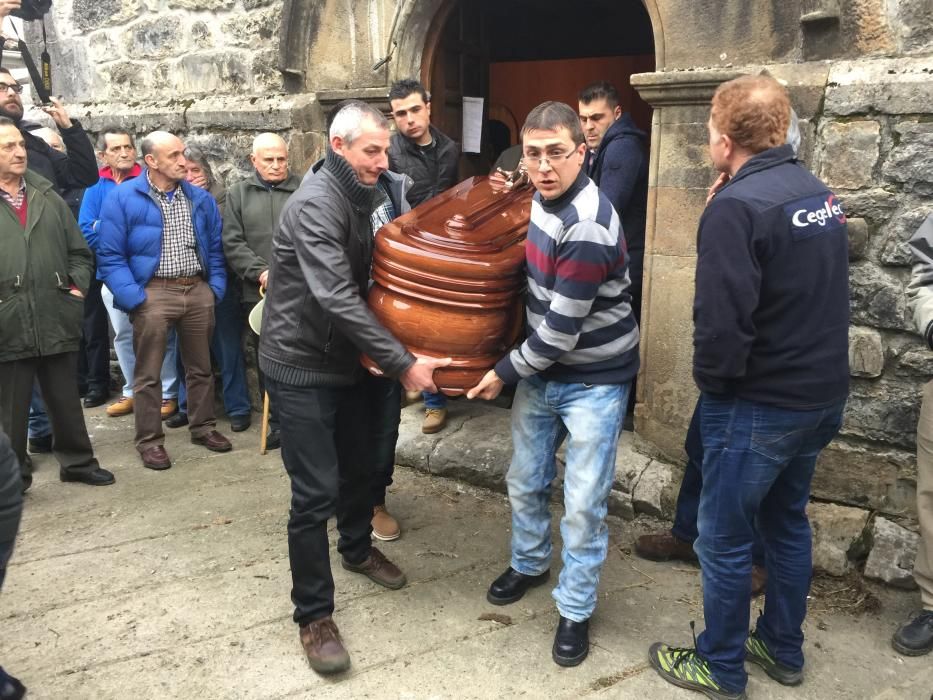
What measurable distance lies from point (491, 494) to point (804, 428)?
206 cm

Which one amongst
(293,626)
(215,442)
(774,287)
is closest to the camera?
(774,287)

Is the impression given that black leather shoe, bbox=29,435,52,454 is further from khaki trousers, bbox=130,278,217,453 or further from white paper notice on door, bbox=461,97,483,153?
white paper notice on door, bbox=461,97,483,153

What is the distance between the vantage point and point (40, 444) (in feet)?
15.5

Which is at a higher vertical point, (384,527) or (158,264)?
(158,264)

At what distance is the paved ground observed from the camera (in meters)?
2.58

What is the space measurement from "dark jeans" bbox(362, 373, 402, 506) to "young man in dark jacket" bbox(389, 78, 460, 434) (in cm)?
86

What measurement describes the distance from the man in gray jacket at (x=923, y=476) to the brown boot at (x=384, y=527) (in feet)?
6.79

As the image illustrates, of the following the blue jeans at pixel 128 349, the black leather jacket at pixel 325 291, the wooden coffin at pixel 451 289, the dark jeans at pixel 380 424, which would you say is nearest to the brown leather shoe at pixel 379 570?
the dark jeans at pixel 380 424

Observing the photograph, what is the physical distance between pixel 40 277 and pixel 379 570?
2342mm

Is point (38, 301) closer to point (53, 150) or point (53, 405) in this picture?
point (53, 405)

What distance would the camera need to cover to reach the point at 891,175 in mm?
3021

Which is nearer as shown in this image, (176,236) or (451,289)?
(451,289)

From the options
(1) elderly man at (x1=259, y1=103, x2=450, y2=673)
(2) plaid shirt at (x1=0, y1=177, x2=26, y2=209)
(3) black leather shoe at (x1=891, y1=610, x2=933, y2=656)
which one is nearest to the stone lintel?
(2) plaid shirt at (x1=0, y1=177, x2=26, y2=209)

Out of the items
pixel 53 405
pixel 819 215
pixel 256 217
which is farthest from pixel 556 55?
pixel 819 215
